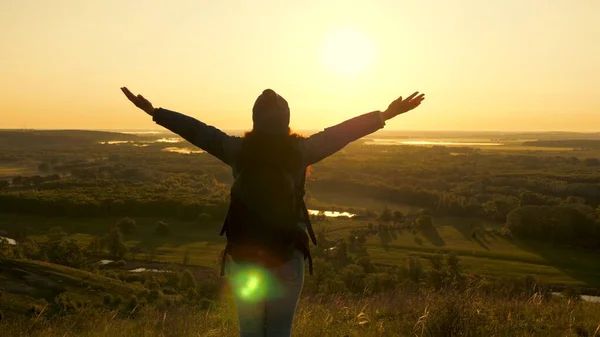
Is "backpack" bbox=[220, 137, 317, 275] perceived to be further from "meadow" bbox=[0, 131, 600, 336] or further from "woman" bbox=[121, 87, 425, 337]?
"meadow" bbox=[0, 131, 600, 336]

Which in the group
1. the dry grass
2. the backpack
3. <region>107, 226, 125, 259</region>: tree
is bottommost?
<region>107, 226, 125, 259</region>: tree

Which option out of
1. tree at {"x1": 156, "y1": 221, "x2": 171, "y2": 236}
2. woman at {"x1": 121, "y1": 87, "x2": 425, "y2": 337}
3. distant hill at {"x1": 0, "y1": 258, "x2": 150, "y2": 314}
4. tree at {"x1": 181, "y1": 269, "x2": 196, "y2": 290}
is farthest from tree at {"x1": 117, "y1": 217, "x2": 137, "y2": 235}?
woman at {"x1": 121, "y1": 87, "x2": 425, "y2": 337}

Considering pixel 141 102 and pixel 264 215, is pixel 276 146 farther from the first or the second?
pixel 141 102

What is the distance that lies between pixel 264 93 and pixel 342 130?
66 cm

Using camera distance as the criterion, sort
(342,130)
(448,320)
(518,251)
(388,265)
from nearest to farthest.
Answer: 1. (342,130)
2. (448,320)
3. (388,265)
4. (518,251)

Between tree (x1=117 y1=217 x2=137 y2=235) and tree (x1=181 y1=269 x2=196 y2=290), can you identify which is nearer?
tree (x1=181 y1=269 x2=196 y2=290)

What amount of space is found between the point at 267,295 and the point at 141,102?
2059mm

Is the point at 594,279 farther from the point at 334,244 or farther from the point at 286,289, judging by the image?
the point at 286,289

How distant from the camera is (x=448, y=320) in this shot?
248 inches

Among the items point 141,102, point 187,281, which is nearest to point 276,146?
point 141,102

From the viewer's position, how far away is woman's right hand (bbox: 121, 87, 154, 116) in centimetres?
427

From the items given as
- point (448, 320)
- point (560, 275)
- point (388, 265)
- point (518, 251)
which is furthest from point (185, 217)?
point (448, 320)

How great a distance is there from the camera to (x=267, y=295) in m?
3.50

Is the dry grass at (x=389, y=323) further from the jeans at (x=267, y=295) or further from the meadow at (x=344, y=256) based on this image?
the jeans at (x=267, y=295)
